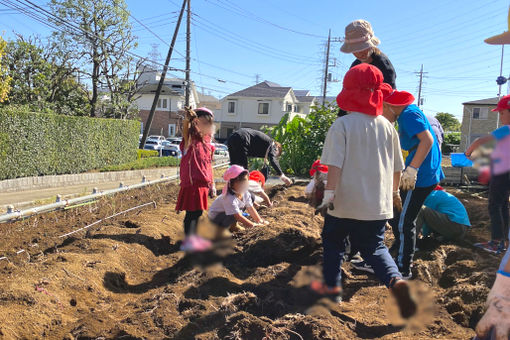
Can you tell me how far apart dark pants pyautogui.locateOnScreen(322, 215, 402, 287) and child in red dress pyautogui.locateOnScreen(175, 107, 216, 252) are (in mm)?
1184

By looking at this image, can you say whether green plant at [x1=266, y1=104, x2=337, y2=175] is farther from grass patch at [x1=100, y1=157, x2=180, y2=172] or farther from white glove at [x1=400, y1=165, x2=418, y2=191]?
white glove at [x1=400, y1=165, x2=418, y2=191]

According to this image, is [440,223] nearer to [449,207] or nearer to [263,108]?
[449,207]

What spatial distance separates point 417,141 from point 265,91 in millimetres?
46047

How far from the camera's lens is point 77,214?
21.7 ft

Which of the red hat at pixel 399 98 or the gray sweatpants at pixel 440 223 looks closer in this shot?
the red hat at pixel 399 98

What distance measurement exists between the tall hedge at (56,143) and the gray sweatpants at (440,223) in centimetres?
1202

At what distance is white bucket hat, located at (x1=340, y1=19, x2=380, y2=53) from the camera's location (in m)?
3.27

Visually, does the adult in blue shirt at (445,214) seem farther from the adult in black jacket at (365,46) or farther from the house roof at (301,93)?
the house roof at (301,93)

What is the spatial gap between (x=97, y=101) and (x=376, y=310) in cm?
2209

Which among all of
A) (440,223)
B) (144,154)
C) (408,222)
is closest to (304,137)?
(440,223)

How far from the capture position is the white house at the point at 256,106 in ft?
154

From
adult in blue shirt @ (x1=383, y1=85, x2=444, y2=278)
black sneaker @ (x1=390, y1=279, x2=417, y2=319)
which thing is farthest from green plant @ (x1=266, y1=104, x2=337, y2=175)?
black sneaker @ (x1=390, y1=279, x2=417, y2=319)

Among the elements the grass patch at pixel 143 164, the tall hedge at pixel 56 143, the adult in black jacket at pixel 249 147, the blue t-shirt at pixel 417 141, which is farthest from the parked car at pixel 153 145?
the blue t-shirt at pixel 417 141

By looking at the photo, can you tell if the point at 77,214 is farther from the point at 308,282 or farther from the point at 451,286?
the point at 308,282
